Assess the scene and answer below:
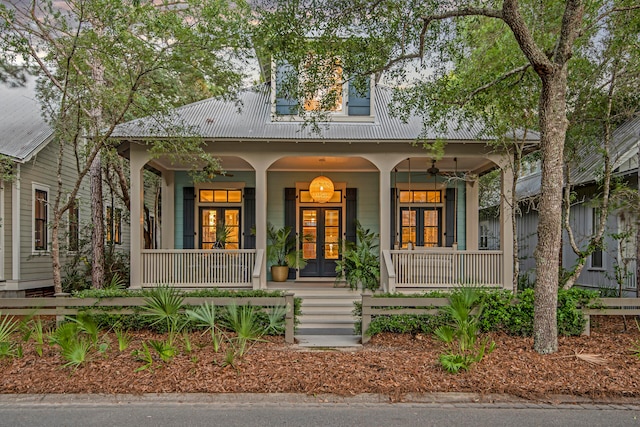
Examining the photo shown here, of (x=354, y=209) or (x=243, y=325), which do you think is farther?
(x=354, y=209)

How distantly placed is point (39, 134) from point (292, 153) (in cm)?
796

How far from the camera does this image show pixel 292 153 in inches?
439

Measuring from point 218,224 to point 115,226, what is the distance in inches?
275

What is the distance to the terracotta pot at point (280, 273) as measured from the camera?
12.7 m

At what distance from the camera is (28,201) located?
44.2 ft

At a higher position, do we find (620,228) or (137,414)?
(620,228)

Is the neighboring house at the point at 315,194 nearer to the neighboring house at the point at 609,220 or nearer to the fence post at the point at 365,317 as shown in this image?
the neighboring house at the point at 609,220

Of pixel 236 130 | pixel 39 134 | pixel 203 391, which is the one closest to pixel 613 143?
pixel 236 130

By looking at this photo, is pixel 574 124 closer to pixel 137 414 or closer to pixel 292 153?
pixel 292 153

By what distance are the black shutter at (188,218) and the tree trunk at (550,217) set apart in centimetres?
920

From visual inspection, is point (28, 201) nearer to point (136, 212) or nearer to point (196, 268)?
point (136, 212)

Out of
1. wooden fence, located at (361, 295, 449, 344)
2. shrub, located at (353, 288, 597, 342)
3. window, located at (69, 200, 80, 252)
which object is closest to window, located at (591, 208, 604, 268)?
shrub, located at (353, 288, 597, 342)

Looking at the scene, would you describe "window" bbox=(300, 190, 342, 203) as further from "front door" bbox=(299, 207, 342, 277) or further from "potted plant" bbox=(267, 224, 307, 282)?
"potted plant" bbox=(267, 224, 307, 282)

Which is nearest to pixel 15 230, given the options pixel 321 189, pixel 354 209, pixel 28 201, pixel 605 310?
pixel 28 201
